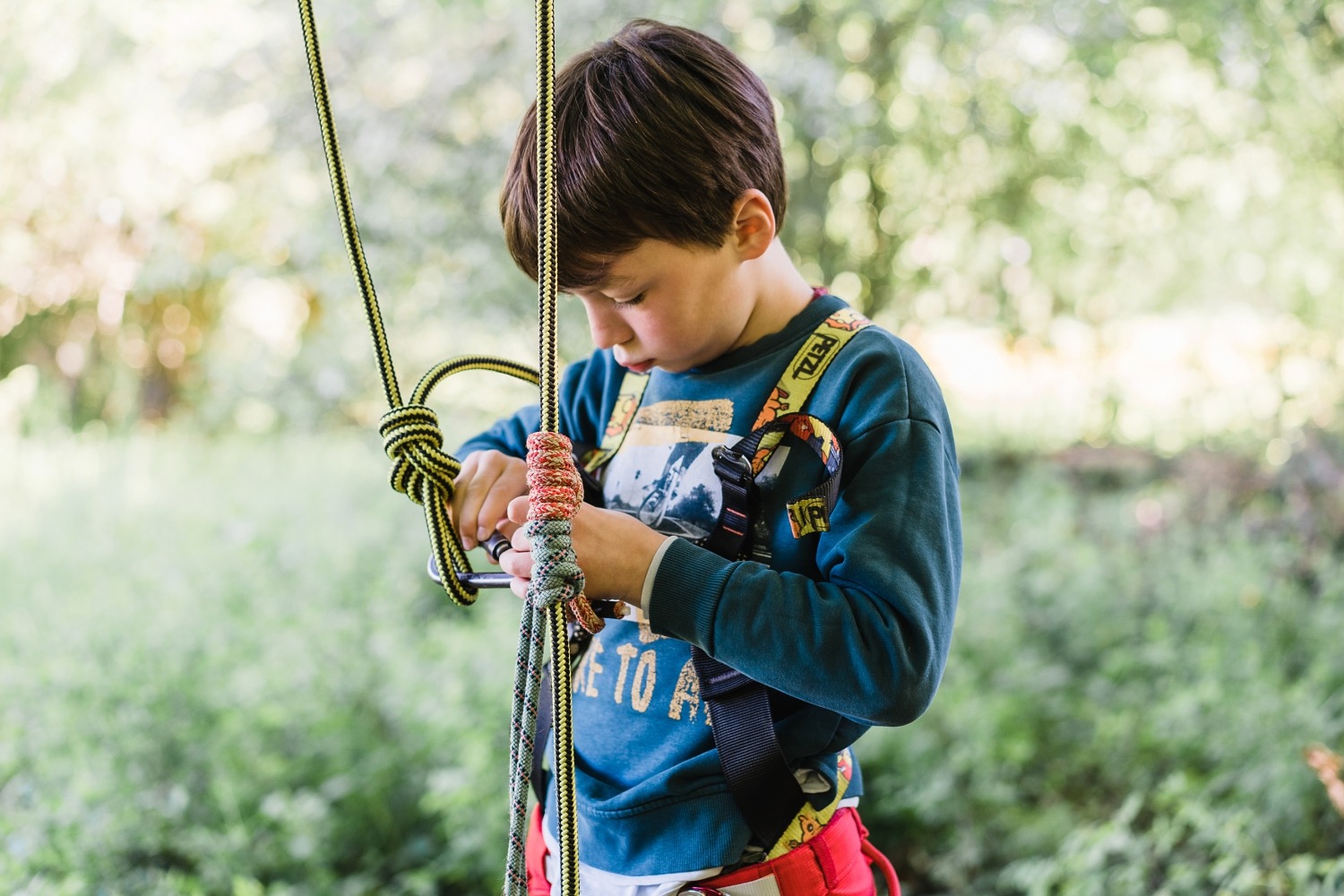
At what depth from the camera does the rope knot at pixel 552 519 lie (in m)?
0.83

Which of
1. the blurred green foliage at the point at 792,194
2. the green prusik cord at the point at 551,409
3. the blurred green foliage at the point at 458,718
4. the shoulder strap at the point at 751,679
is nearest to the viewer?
the green prusik cord at the point at 551,409

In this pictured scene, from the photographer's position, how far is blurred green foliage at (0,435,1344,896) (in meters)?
2.23

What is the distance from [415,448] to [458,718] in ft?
5.90

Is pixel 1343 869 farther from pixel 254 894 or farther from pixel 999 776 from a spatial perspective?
pixel 254 894

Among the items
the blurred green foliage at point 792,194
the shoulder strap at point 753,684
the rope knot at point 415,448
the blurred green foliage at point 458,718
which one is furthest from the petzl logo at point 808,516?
the blurred green foliage at point 792,194

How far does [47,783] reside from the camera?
2.29 meters

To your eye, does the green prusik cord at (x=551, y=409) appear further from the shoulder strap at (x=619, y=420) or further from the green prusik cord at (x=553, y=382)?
the shoulder strap at (x=619, y=420)

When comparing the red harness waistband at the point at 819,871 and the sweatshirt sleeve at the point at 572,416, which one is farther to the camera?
the sweatshirt sleeve at the point at 572,416

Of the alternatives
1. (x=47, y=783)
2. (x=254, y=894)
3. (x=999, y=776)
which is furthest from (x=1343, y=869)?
(x=47, y=783)

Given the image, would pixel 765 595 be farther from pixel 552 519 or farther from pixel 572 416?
pixel 572 416

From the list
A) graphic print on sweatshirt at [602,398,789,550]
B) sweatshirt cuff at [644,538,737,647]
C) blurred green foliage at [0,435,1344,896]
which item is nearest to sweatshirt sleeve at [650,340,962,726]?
sweatshirt cuff at [644,538,737,647]

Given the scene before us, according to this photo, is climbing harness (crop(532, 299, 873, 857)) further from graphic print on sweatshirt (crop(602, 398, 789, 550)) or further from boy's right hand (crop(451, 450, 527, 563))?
boy's right hand (crop(451, 450, 527, 563))

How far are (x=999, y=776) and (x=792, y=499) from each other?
2132 millimetres

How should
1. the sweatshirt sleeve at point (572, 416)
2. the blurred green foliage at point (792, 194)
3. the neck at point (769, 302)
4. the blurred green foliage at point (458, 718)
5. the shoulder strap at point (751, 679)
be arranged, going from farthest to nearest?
the blurred green foliage at point (792, 194)
the blurred green foliage at point (458, 718)
the sweatshirt sleeve at point (572, 416)
the neck at point (769, 302)
the shoulder strap at point (751, 679)
